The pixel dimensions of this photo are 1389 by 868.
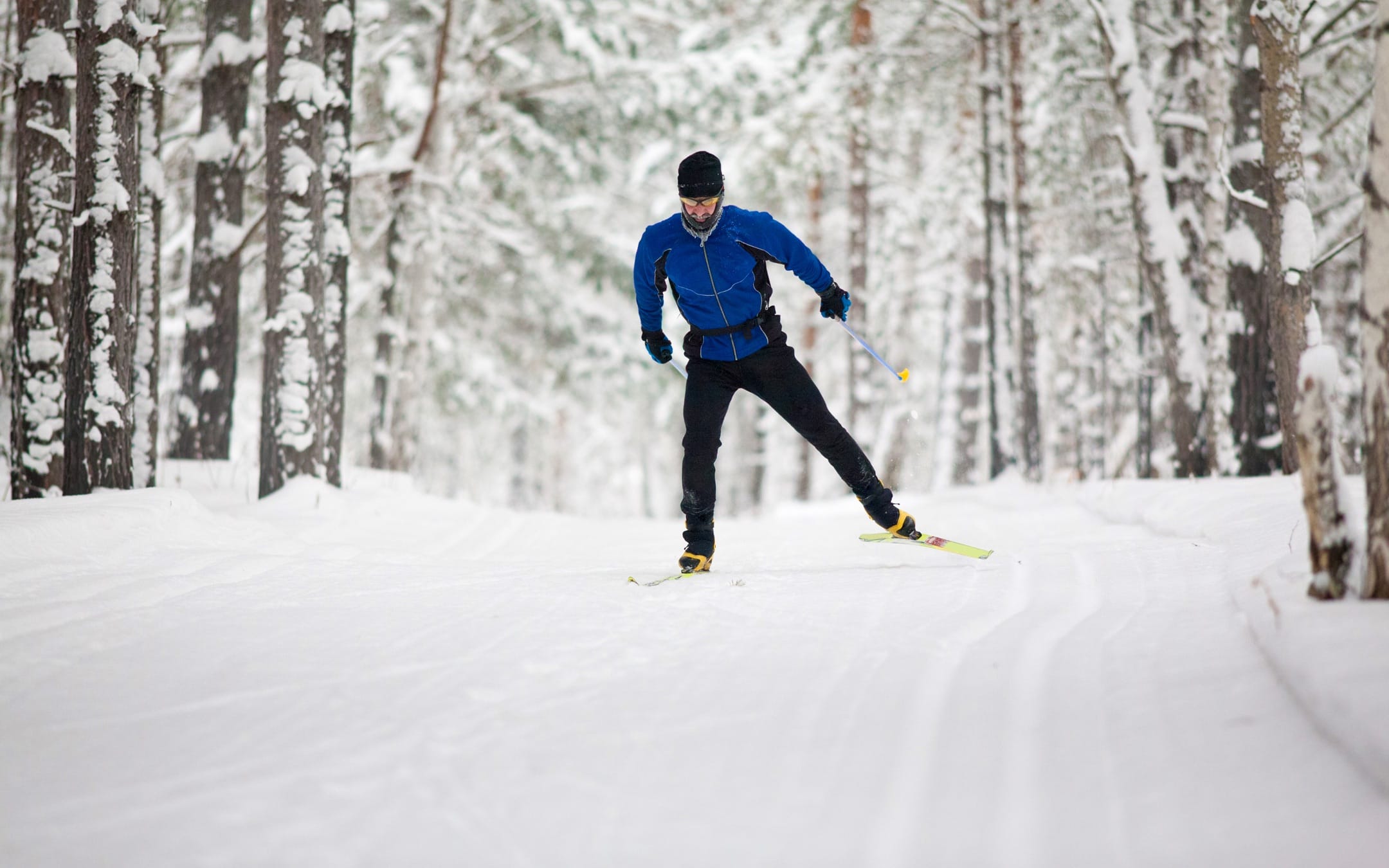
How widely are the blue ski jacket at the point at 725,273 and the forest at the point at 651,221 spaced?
2.28 metres

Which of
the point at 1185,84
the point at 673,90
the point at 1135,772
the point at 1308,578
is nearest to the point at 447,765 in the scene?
the point at 1135,772

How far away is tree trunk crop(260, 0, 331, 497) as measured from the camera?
6727 mm

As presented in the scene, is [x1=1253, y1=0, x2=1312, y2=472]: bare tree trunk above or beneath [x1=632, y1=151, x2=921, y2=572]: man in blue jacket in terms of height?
above

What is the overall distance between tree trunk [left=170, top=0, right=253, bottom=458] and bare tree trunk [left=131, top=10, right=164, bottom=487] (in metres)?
1.64

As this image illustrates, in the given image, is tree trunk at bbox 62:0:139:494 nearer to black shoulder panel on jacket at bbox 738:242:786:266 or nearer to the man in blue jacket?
the man in blue jacket

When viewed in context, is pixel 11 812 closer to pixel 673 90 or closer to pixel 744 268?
pixel 744 268

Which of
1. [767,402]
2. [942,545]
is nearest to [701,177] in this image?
[767,402]

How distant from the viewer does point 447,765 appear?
2139 mm

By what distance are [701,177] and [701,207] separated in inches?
5.3

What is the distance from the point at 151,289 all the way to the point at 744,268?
490 centimetres

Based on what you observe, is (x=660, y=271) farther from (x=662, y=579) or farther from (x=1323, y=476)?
(x=1323, y=476)

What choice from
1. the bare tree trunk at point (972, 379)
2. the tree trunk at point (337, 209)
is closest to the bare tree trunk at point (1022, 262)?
the bare tree trunk at point (972, 379)

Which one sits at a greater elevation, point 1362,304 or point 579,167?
point 579,167

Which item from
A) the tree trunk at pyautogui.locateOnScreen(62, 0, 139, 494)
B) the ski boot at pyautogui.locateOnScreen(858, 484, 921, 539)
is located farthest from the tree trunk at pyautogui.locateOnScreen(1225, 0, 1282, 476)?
the tree trunk at pyautogui.locateOnScreen(62, 0, 139, 494)
